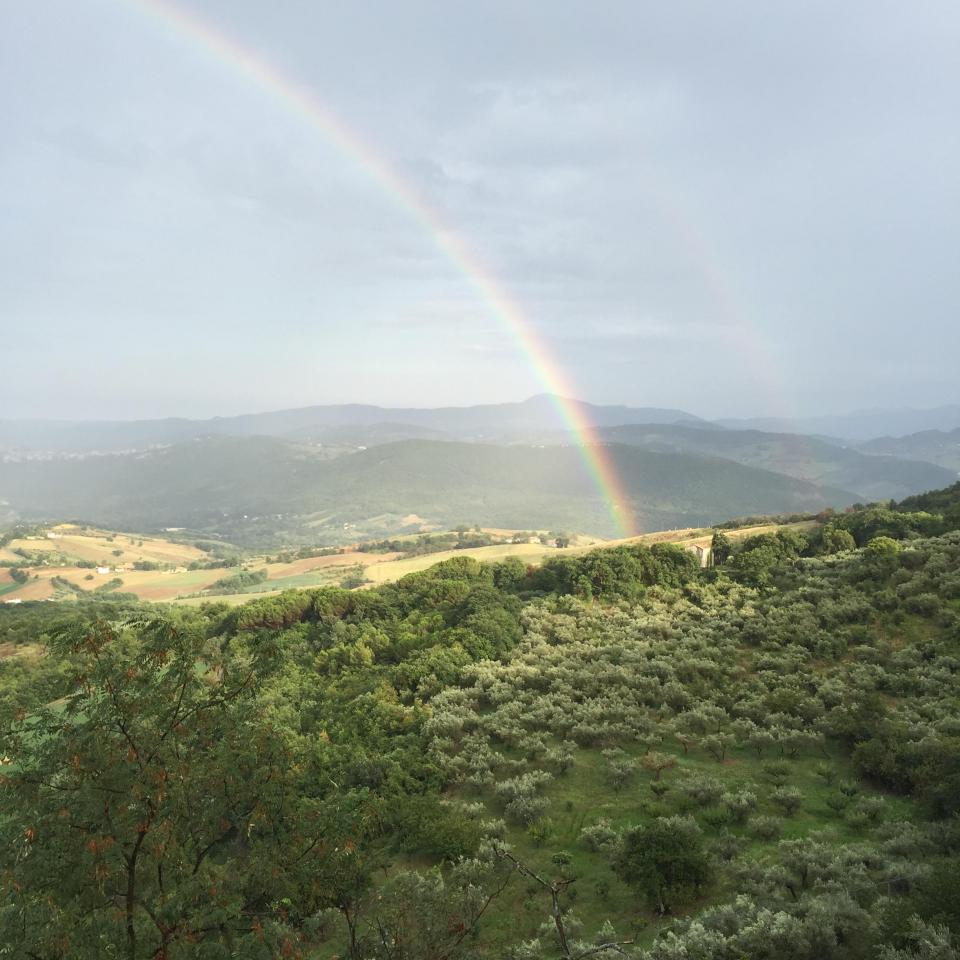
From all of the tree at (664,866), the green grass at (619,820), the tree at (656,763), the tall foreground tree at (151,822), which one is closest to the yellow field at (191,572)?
the green grass at (619,820)

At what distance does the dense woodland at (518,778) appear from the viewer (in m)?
7.37

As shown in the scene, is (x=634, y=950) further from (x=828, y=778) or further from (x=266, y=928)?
(x=828, y=778)

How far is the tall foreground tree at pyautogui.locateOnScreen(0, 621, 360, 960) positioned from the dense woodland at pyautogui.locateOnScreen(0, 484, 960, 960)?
45 millimetres

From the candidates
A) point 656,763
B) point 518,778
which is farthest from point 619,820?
point 518,778

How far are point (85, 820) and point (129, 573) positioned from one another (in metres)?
146

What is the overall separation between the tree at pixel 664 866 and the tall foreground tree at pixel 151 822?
785 centimetres

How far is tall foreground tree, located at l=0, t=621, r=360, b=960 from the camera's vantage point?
6.89 metres

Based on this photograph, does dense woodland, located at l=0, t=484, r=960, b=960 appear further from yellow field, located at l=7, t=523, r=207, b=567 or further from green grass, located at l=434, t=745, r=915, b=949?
yellow field, located at l=7, t=523, r=207, b=567

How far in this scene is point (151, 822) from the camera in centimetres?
732

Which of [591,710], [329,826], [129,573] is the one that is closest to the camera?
[329,826]

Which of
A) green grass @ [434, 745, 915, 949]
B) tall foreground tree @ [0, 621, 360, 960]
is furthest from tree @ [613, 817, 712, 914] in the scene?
tall foreground tree @ [0, 621, 360, 960]

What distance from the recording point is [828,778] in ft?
59.9

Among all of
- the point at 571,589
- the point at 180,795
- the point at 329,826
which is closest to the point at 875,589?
the point at 571,589

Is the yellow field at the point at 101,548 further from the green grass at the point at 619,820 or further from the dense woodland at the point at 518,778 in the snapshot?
the green grass at the point at 619,820
